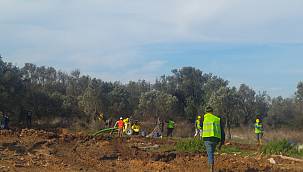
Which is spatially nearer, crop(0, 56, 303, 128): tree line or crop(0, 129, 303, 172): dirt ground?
crop(0, 129, 303, 172): dirt ground

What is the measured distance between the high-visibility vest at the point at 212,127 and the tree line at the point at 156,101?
1315 inches

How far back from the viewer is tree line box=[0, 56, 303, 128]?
4741 centimetres

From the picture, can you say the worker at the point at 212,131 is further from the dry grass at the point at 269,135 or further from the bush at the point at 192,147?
the dry grass at the point at 269,135

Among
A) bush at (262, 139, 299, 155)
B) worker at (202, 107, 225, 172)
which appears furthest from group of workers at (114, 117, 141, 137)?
worker at (202, 107, 225, 172)

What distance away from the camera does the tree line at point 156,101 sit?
4741cm

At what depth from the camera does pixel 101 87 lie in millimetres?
55688

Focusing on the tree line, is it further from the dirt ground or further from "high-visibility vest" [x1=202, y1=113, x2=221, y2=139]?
"high-visibility vest" [x1=202, y1=113, x2=221, y2=139]

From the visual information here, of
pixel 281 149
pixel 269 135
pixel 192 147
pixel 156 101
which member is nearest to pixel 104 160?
pixel 192 147

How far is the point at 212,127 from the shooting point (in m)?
11.3

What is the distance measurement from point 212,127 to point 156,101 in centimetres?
3985

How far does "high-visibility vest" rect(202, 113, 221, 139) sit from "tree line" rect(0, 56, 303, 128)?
→ 3340 centimetres

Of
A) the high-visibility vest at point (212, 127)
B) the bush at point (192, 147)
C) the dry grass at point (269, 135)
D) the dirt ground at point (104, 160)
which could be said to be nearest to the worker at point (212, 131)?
the high-visibility vest at point (212, 127)

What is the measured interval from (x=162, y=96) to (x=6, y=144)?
1294 inches

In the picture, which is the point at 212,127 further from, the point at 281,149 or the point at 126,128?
the point at 126,128
